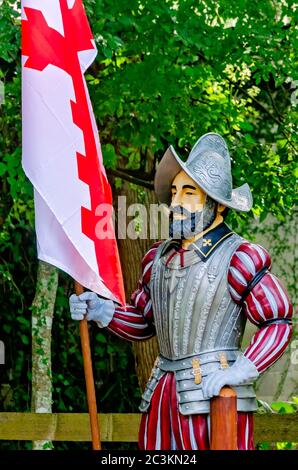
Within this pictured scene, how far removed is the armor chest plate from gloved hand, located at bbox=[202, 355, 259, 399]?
154mm

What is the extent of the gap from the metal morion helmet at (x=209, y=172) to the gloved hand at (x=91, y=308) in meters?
0.53

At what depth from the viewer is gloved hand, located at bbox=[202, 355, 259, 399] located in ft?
15.3

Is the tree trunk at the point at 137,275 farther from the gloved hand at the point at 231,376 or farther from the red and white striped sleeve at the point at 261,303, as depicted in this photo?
the gloved hand at the point at 231,376

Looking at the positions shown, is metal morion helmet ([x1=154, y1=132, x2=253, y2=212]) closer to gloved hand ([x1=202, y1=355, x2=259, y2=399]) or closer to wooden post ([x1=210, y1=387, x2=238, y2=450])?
gloved hand ([x1=202, y1=355, x2=259, y2=399])

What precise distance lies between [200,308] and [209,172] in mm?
568

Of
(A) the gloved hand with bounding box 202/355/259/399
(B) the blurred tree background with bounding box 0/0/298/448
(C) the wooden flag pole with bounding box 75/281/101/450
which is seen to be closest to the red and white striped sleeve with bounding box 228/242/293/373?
(A) the gloved hand with bounding box 202/355/259/399

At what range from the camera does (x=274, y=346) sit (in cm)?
478

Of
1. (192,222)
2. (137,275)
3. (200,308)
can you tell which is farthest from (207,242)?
(137,275)

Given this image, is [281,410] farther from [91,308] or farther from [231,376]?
[231,376]

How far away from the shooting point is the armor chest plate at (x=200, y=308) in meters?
4.86

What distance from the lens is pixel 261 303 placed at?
482 centimetres

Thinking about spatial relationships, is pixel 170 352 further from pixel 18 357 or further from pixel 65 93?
pixel 18 357

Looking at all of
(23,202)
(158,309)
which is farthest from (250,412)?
(23,202)

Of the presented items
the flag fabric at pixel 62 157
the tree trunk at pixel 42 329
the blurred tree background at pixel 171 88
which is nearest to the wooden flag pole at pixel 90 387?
the flag fabric at pixel 62 157
